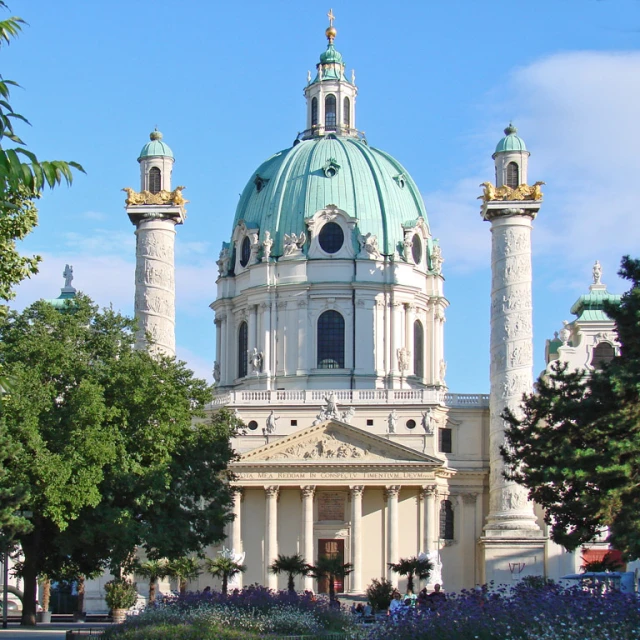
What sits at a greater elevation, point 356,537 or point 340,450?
point 340,450

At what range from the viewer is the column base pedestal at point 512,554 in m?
72.3

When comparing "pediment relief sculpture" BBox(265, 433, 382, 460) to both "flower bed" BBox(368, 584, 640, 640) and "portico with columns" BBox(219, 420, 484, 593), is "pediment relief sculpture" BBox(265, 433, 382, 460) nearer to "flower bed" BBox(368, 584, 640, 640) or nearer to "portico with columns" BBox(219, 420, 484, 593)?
"portico with columns" BBox(219, 420, 484, 593)

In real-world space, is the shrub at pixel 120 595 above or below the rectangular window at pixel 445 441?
below

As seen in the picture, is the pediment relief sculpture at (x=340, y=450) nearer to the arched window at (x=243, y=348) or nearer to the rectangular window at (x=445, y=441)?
the rectangular window at (x=445, y=441)

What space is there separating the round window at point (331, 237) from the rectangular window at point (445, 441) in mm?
14310

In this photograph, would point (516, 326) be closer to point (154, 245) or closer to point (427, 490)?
point (427, 490)

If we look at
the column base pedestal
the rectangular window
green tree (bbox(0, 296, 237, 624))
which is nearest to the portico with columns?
the rectangular window

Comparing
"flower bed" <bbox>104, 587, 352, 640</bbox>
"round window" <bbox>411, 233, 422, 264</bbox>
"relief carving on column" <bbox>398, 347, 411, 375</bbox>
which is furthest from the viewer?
"round window" <bbox>411, 233, 422, 264</bbox>

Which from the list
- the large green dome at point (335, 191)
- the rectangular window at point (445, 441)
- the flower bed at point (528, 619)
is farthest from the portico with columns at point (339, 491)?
the flower bed at point (528, 619)

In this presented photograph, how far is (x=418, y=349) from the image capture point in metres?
88.7

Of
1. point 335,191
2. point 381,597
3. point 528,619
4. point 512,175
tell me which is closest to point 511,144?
point 512,175

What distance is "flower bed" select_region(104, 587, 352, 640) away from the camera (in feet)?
106

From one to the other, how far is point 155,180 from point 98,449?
102 feet

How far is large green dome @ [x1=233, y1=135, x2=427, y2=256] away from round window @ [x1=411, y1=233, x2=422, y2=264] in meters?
1.14
